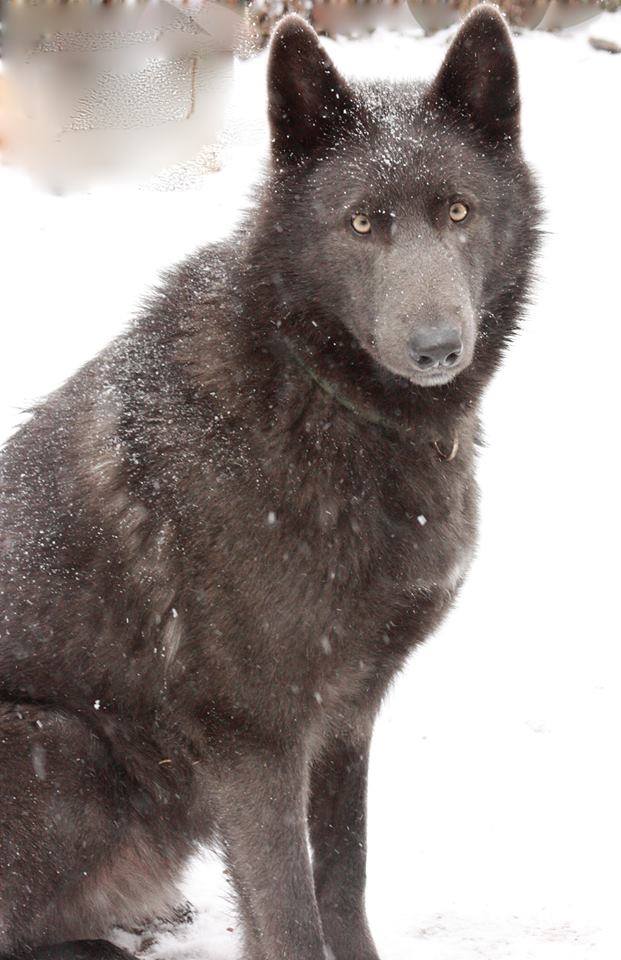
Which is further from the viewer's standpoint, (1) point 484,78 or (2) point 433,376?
(1) point 484,78

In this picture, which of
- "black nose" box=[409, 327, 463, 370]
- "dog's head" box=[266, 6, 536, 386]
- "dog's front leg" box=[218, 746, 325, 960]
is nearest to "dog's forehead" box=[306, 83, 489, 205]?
"dog's head" box=[266, 6, 536, 386]

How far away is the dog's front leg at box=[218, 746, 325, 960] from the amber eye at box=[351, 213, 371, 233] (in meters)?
1.29

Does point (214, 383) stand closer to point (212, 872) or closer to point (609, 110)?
point (212, 872)

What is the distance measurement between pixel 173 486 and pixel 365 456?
49 cm

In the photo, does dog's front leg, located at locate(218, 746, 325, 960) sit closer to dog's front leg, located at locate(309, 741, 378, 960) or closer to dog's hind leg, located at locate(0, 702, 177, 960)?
dog's hind leg, located at locate(0, 702, 177, 960)

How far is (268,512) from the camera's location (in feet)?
9.18

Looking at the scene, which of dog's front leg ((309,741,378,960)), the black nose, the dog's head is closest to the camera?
the black nose

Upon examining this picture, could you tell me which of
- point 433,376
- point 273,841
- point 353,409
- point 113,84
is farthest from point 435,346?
point 113,84

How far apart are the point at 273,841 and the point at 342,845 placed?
528 millimetres

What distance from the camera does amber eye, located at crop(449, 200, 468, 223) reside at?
111 inches

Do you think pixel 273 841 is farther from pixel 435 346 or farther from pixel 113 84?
pixel 113 84

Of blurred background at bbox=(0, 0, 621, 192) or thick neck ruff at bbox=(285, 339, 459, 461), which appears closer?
thick neck ruff at bbox=(285, 339, 459, 461)

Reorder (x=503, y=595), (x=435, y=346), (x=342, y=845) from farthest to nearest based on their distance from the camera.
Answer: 1. (x=503, y=595)
2. (x=342, y=845)
3. (x=435, y=346)

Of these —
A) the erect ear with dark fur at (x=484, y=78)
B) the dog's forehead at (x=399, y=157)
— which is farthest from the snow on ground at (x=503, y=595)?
the erect ear with dark fur at (x=484, y=78)
